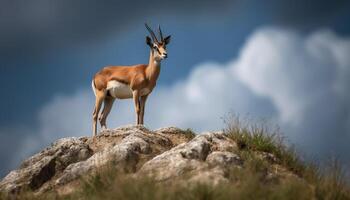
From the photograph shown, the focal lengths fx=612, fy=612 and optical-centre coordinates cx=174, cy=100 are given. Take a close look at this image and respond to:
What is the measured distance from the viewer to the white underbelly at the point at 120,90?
19.7 metres

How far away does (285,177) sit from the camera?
14.1 metres

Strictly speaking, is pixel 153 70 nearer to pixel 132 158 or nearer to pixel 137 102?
pixel 137 102

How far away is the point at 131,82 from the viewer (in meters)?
19.8

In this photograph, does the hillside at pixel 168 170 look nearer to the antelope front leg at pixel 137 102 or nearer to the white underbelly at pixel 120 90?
the antelope front leg at pixel 137 102

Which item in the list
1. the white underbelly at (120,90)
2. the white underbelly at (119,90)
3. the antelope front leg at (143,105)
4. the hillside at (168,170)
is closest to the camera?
the hillside at (168,170)

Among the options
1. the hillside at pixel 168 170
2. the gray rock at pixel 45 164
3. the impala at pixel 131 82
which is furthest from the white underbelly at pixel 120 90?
the gray rock at pixel 45 164

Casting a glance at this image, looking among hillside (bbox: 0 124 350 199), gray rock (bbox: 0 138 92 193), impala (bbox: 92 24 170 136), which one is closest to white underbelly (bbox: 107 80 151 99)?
impala (bbox: 92 24 170 136)

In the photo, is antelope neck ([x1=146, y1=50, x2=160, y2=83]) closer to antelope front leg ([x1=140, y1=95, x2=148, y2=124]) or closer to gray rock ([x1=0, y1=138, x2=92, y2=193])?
antelope front leg ([x1=140, y1=95, x2=148, y2=124])

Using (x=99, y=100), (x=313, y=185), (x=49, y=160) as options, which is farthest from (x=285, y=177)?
(x=99, y=100)

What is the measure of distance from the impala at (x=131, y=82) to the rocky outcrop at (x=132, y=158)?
2.46 m

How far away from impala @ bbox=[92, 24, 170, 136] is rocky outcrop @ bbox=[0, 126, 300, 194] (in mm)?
2465

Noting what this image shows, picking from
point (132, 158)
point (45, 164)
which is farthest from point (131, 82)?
point (132, 158)

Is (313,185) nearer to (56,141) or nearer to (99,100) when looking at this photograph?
(56,141)

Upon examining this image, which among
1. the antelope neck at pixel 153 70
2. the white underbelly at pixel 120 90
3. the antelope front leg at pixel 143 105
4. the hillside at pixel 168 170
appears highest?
the antelope neck at pixel 153 70
